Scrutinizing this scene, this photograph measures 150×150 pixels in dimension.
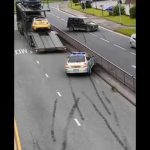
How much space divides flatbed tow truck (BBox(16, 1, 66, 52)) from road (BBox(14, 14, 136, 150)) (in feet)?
20.7

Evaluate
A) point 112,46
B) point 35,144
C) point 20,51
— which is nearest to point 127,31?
point 112,46

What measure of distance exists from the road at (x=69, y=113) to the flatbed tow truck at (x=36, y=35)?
20.7 feet

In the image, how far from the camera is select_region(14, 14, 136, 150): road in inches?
650

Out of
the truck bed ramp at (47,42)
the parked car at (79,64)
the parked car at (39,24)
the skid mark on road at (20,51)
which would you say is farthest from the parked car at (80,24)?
the parked car at (79,64)

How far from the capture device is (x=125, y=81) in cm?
2477

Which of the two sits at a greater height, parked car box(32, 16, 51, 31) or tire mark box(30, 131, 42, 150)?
parked car box(32, 16, 51, 31)

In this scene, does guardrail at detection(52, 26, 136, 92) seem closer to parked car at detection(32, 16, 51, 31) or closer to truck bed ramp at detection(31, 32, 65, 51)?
truck bed ramp at detection(31, 32, 65, 51)

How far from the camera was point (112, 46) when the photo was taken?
42188 millimetres

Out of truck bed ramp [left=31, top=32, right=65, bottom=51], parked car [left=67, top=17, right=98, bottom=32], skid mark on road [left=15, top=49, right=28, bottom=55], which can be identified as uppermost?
parked car [left=67, top=17, right=98, bottom=32]

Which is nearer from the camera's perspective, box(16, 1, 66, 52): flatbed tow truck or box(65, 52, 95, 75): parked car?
box(65, 52, 95, 75): parked car

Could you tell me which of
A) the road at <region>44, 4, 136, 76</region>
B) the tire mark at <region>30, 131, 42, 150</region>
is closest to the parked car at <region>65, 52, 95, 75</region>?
the road at <region>44, 4, 136, 76</region>

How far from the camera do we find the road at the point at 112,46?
109ft
